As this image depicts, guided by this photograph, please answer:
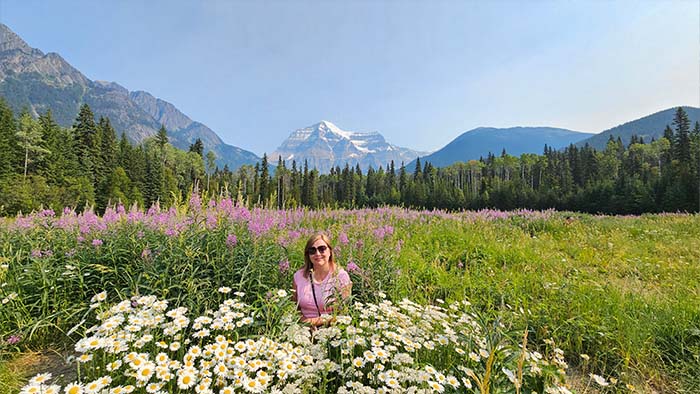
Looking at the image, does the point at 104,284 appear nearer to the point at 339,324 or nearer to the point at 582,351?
the point at 339,324

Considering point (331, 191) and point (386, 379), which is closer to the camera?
point (386, 379)

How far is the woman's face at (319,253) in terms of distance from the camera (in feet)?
12.4

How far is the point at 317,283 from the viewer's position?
3.64m

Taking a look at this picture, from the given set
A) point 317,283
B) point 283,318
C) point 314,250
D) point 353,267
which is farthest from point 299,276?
point 283,318

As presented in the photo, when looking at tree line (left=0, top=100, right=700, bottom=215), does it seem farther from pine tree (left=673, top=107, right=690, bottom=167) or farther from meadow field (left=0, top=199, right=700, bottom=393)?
meadow field (left=0, top=199, right=700, bottom=393)

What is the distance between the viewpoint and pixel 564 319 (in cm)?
367

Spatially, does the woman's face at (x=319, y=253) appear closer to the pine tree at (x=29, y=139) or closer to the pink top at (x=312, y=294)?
the pink top at (x=312, y=294)

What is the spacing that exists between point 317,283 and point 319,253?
0.38 metres

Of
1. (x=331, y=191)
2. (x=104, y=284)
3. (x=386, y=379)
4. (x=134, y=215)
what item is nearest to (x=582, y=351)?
(x=386, y=379)

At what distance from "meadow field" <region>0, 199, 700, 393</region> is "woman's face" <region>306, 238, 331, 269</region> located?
40 cm

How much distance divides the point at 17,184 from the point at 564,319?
1917 inches

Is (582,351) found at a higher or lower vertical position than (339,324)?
lower

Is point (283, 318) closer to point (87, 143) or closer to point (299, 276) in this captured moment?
point (299, 276)

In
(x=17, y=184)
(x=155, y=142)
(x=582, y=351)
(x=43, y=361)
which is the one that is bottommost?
(x=582, y=351)
